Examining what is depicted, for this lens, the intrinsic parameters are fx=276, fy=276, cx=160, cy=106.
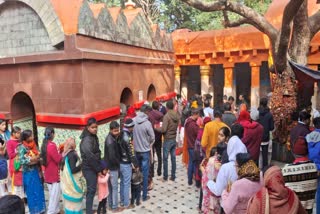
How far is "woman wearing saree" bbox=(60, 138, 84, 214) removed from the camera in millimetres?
4344

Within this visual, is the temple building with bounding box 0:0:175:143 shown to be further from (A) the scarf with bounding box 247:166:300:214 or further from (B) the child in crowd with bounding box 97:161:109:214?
(A) the scarf with bounding box 247:166:300:214

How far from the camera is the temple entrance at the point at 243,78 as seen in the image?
14891 millimetres

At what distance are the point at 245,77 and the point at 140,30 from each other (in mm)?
8222

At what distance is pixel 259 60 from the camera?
12.3 m

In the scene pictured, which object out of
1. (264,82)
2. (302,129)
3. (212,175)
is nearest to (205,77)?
(264,82)

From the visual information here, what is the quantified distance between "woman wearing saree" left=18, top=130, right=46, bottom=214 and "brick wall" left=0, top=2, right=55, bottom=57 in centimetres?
237

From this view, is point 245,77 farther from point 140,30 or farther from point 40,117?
point 40,117

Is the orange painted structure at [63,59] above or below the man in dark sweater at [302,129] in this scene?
above

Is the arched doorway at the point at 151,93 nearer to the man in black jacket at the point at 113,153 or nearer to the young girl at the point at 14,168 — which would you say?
the man in black jacket at the point at 113,153

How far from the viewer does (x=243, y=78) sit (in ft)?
49.3

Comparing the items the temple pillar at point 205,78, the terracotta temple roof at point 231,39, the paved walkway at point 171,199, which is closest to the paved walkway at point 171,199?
the paved walkway at point 171,199

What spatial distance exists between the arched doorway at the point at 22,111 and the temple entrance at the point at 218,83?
10.5m

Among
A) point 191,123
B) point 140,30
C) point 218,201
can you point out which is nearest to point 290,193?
point 218,201

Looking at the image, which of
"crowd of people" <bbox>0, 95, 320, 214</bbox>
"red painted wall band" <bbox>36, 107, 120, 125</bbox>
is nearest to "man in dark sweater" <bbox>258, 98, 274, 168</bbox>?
"crowd of people" <bbox>0, 95, 320, 214</bbox>
